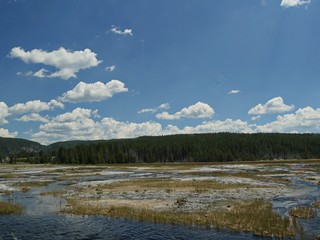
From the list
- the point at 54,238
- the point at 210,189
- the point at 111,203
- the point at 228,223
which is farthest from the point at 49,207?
the point at 210,189

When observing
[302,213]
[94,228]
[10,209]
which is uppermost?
[10,209]

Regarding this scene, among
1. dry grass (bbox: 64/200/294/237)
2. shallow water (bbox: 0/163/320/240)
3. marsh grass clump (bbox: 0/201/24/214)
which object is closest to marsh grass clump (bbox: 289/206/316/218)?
shallow water (bbox: 0/163/320/240)

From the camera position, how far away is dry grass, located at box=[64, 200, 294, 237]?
89.2 ft

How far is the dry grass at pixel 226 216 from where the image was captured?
27.2 meters

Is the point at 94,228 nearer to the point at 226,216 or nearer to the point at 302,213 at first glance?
the point at 226,216

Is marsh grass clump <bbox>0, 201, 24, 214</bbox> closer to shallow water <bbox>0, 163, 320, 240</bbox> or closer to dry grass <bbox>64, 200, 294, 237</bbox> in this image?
shallow water <bbox>0, 163, 320, 240</bbox>

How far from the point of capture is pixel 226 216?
3114 cm

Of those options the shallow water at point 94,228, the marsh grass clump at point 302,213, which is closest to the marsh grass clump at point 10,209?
the shallow water at point 94,228

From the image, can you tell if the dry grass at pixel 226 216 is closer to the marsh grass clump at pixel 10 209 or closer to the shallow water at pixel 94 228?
the shallow water at pixel 94 228

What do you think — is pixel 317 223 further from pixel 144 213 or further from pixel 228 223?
pixel 144 213

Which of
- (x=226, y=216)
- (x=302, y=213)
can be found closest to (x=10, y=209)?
(x=226, y=216)

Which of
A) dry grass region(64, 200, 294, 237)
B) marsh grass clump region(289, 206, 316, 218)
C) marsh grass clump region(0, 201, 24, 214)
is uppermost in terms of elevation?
marsh grass clump region(0, 201, 24, 214)

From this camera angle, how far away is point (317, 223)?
28891mm

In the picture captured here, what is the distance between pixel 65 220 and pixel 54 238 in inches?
231
